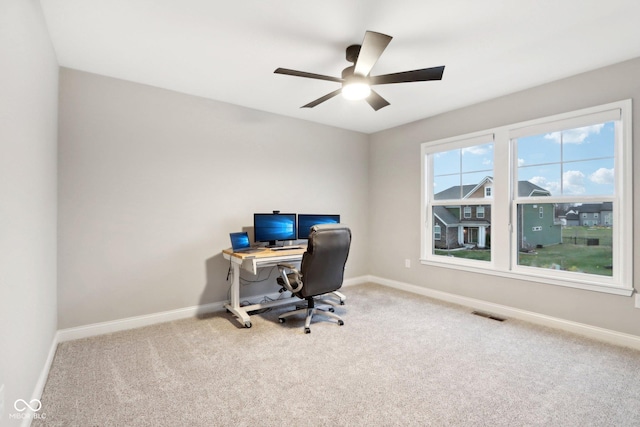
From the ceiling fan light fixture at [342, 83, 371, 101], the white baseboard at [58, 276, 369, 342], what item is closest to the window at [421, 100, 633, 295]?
the ceiling fan light fixture at [342, 83, 371, 101]

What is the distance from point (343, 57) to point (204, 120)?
1751 mm

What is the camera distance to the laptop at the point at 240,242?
332 centimetres

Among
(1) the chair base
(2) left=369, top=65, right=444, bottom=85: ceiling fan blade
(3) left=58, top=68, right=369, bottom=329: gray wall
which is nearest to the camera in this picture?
(2) left=369, top=65, right=444, bottom=85: ceiling fan blade

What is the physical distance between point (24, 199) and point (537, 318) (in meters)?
4.28

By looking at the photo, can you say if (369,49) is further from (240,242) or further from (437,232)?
(437,232)

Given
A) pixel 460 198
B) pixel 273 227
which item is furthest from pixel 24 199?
pixel 460 198

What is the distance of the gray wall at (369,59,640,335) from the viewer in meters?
2.61

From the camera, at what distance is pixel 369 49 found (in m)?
1.98

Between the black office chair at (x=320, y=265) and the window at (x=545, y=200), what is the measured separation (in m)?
1.74

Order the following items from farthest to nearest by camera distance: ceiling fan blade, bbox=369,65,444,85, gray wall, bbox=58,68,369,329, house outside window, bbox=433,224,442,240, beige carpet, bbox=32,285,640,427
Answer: house outside window, bbox=433,224,442,240
gray wall, bbox=58,68,369,329
ceiling fan blade, bbox=369,65,444,85
beige carpet, bbox=32,285,640,427

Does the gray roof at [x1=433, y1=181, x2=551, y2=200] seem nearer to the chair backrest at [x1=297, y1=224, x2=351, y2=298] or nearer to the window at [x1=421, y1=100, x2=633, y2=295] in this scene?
the window at [x1=421, y1=100, x2=633, y2=295]

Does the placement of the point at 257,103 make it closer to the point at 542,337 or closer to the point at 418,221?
the point at 418,221

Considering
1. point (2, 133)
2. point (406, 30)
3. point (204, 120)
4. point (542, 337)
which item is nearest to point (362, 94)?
point (406, 30)

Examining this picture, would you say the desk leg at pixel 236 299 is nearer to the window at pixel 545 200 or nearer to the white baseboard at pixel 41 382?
the white baseboard at pixel 41 382
